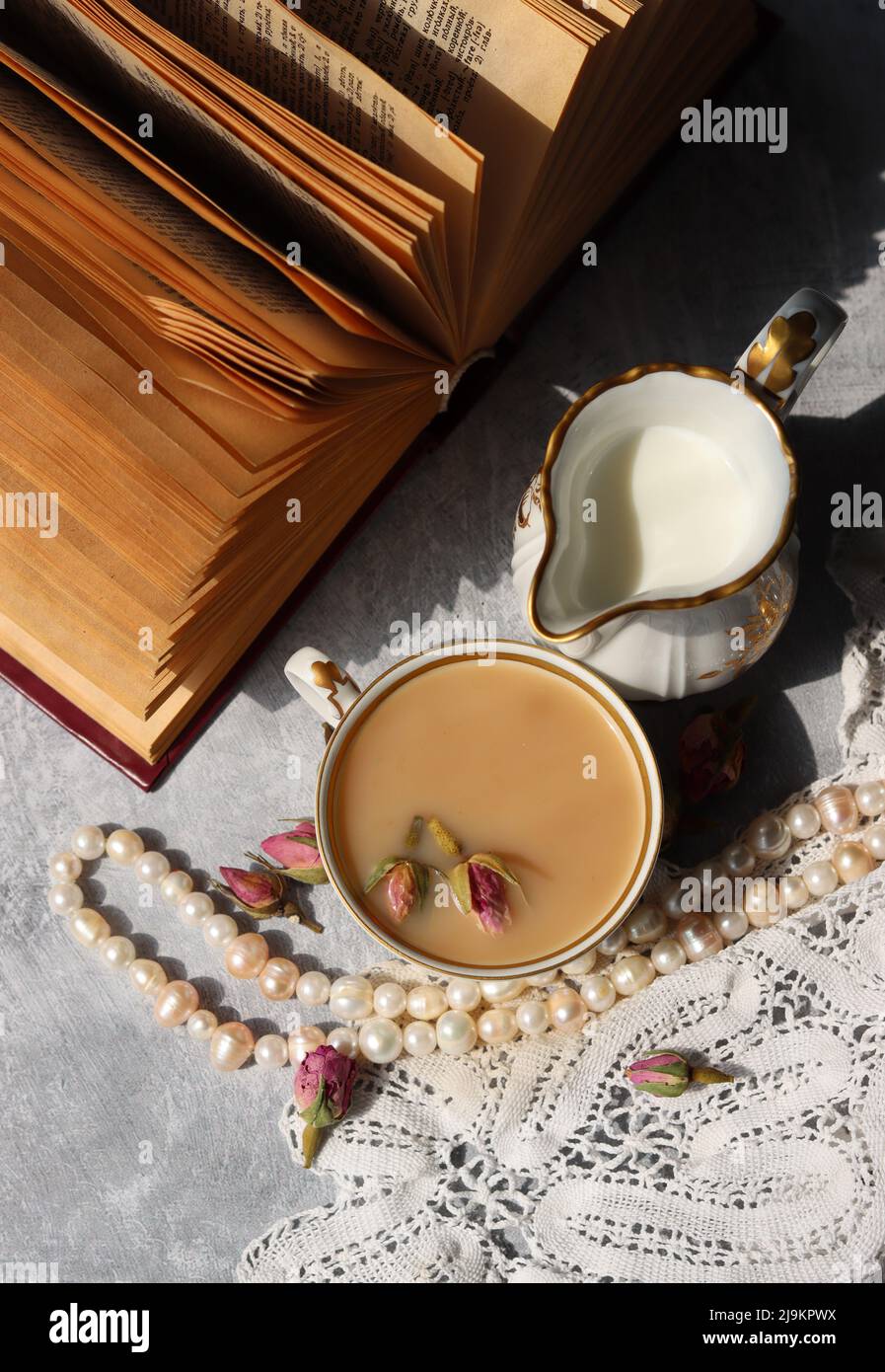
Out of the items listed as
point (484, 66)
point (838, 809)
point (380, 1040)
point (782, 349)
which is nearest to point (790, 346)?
point (782, 349)

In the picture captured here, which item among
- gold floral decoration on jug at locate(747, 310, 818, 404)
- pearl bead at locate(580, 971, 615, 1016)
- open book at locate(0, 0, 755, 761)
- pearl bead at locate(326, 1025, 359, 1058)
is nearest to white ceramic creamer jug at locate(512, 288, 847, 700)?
gold floral decoration on jug at locate(747, 310, 818, 404)

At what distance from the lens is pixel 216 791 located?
0.88 meters

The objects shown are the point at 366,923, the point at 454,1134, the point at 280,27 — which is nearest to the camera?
the point at 280,27

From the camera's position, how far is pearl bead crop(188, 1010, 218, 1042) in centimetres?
85

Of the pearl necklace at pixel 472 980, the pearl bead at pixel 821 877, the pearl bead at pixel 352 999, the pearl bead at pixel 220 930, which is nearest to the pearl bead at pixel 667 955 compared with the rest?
the pearl necklace at pixel 472 980

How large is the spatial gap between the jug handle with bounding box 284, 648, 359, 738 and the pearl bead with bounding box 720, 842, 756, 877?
0.29 metres

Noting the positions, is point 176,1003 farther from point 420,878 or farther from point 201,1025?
point 420,878

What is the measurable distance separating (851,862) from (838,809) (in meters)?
0.04

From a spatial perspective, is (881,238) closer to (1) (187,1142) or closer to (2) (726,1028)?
(2) (726,1028)

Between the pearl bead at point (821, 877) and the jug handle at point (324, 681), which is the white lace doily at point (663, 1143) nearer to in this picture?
the pearl bead at point (821, 877)

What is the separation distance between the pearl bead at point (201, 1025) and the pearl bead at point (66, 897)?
12cm

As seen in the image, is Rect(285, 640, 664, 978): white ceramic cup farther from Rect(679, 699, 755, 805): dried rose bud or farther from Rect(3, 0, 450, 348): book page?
Rect(3, 0, 450, 348): book page
